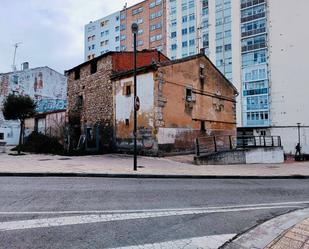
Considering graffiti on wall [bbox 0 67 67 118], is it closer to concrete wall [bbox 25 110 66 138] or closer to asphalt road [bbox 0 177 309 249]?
concrete wall [bbox 25 110 66 138]

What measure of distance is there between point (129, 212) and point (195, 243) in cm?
195

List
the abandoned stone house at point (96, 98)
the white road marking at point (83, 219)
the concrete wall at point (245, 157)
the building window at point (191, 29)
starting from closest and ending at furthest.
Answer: the white road marking at point (83, 219), the concrete wall at point (245, 157), the abandoned stone house at point (96, 98), the building window at point (191, 29)

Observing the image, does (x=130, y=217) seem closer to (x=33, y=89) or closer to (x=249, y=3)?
(x=33, y=89)

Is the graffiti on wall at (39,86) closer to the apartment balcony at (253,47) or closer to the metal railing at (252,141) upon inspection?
the metal railing at (252,141)

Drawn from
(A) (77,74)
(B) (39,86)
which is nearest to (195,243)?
(A) (77,74)

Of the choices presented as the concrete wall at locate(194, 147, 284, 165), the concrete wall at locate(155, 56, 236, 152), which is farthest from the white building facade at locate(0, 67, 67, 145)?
the concrete wall at locate(194, 147, 284, 165)

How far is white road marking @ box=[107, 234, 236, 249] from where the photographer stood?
13.9 feet

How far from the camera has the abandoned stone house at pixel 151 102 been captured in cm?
1986

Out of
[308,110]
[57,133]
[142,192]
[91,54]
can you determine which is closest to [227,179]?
[142,192]

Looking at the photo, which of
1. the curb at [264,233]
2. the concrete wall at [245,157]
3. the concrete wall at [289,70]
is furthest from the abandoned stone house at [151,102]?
the concrete wall at [289,70]

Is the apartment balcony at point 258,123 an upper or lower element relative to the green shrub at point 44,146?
upper

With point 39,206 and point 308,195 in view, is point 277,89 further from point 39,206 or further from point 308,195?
point 39,206

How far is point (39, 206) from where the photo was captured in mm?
6309

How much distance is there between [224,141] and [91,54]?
6688 cm
